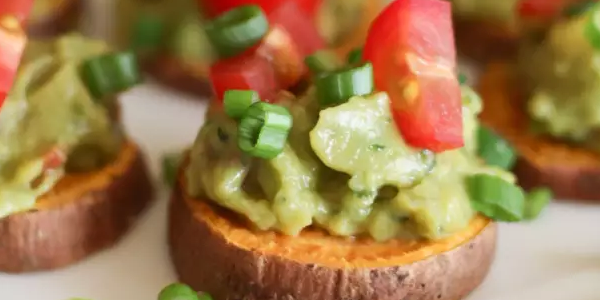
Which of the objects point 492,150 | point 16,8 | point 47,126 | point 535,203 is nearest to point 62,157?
point 47,126

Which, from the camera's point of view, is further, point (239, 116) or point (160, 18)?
point (160, 18)

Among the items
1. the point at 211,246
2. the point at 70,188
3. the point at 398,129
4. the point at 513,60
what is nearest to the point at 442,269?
the point at 398,129

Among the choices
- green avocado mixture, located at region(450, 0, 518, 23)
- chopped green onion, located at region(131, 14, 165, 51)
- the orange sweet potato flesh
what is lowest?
the orange sweet potato flesh

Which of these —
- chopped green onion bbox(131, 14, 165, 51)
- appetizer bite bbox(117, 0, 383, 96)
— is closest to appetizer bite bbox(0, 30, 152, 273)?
appetizer bite bbox(117, 0, 383, 96)

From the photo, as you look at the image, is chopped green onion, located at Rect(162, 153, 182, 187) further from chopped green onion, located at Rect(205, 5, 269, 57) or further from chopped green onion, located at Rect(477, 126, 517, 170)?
chopped green onion, located at Rect(477, 126, 517, 170)

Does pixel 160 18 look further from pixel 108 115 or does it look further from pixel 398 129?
pixel 398 129

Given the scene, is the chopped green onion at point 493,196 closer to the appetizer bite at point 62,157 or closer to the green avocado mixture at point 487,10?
the appetizer bite at point 62,157
